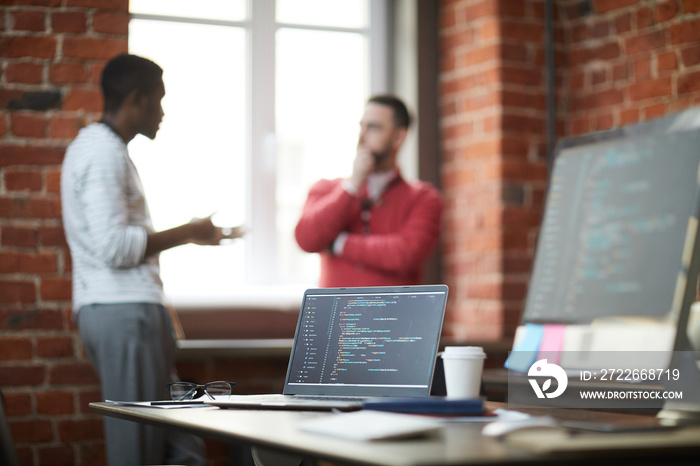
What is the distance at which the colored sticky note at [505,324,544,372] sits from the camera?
1.92 meters

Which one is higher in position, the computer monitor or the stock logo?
the computer monitor

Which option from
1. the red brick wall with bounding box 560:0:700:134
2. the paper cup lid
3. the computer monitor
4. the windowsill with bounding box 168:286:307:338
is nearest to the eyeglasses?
the paper cup lid

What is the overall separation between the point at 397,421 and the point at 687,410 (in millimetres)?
579

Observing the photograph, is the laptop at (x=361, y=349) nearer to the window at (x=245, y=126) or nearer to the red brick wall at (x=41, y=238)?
the red brick wall at (x=41, y=238)

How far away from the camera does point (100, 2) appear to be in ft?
9.92

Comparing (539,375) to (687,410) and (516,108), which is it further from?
(516,108)

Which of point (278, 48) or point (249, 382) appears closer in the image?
point (249, 382)

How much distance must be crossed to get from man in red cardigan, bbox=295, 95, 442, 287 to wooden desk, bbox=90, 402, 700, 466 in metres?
1.73

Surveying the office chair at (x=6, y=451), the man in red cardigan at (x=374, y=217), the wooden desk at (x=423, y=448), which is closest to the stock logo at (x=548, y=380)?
the wooden desk at (x=423, y=448)

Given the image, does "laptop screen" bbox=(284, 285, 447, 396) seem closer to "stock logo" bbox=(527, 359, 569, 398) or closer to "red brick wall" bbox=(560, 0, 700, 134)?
"stock logo" bbox=(527, 359, 569, 398)

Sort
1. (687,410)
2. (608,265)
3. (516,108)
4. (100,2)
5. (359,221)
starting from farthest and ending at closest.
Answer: (516,108)
(359,221)
(100,2)
(608,265)
(687,410)

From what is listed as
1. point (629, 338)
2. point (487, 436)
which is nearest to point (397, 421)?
point (487, 436)

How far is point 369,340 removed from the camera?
1.68 metres

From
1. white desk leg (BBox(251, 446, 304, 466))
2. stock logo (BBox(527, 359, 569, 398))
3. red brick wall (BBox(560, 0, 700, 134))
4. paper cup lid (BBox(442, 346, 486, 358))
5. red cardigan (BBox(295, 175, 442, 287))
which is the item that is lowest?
white desk leg (BBox(251, 446, 304, 466))
